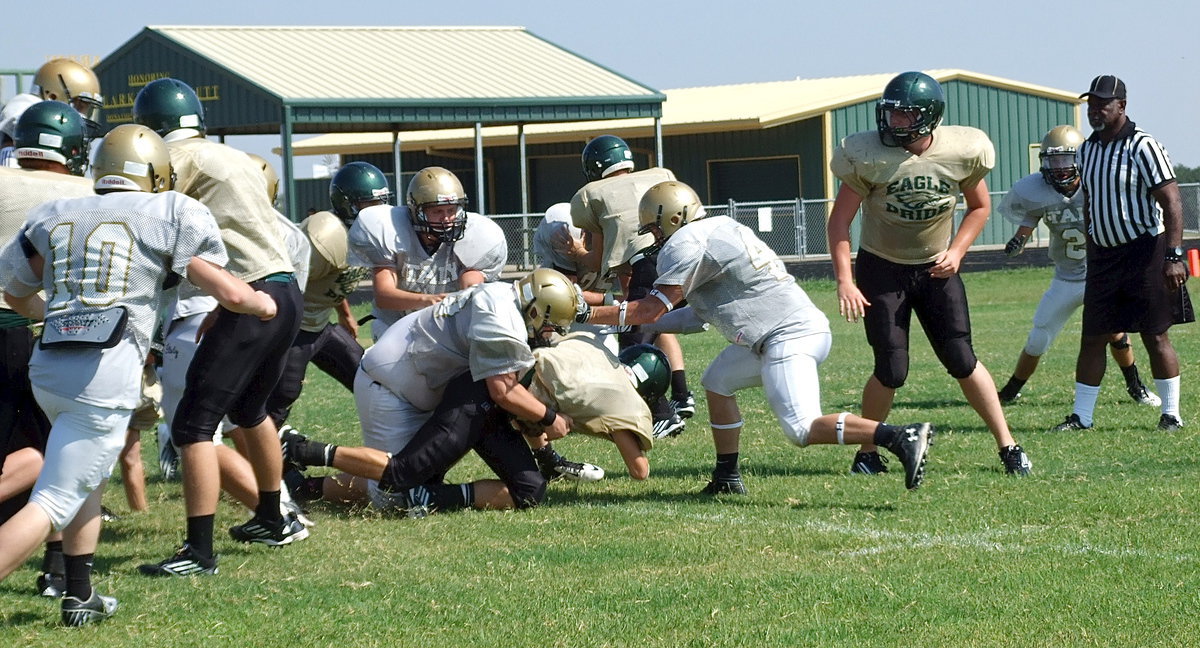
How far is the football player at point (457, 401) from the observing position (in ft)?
20.3

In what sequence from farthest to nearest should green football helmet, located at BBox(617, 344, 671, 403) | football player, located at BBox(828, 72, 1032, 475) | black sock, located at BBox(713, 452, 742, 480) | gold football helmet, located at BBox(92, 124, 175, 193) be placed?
green football helmet, located at BBox(617, 344, 671, 403) < football player, located at BBox(828, 72, 1032, 475) < black sock, located at BBox(713, 452, 742, 480) < gold football helmet, located at BBox(92, 124, 175, 193)

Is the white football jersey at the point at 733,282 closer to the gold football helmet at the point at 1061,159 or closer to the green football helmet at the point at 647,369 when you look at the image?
the green football helmet at the point at 647,369

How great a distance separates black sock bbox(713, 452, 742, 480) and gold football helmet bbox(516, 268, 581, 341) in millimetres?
1021

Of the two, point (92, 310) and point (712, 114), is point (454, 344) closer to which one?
point (92, 310)

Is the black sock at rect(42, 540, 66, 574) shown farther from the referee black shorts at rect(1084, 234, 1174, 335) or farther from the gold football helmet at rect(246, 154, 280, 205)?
the referee black shorts at rect(1084, 234, 1174, 335)

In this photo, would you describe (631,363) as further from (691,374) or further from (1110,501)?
(691,374)

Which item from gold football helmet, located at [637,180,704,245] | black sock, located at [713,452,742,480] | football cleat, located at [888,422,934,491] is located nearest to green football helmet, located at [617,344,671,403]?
black sock, located at [713,452,742,480]

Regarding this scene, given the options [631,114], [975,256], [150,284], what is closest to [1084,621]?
[150,284]

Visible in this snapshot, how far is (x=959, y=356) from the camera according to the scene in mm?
6895

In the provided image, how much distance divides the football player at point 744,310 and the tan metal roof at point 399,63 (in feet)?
54.1

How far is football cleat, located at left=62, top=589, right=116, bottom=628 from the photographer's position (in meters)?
4.60

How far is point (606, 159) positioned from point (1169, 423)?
3563 millimetres

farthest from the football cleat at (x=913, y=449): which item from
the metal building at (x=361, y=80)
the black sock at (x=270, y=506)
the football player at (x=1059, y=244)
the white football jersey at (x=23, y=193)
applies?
the metal building at (x=361, y=80)

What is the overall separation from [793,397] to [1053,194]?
4319 mm
